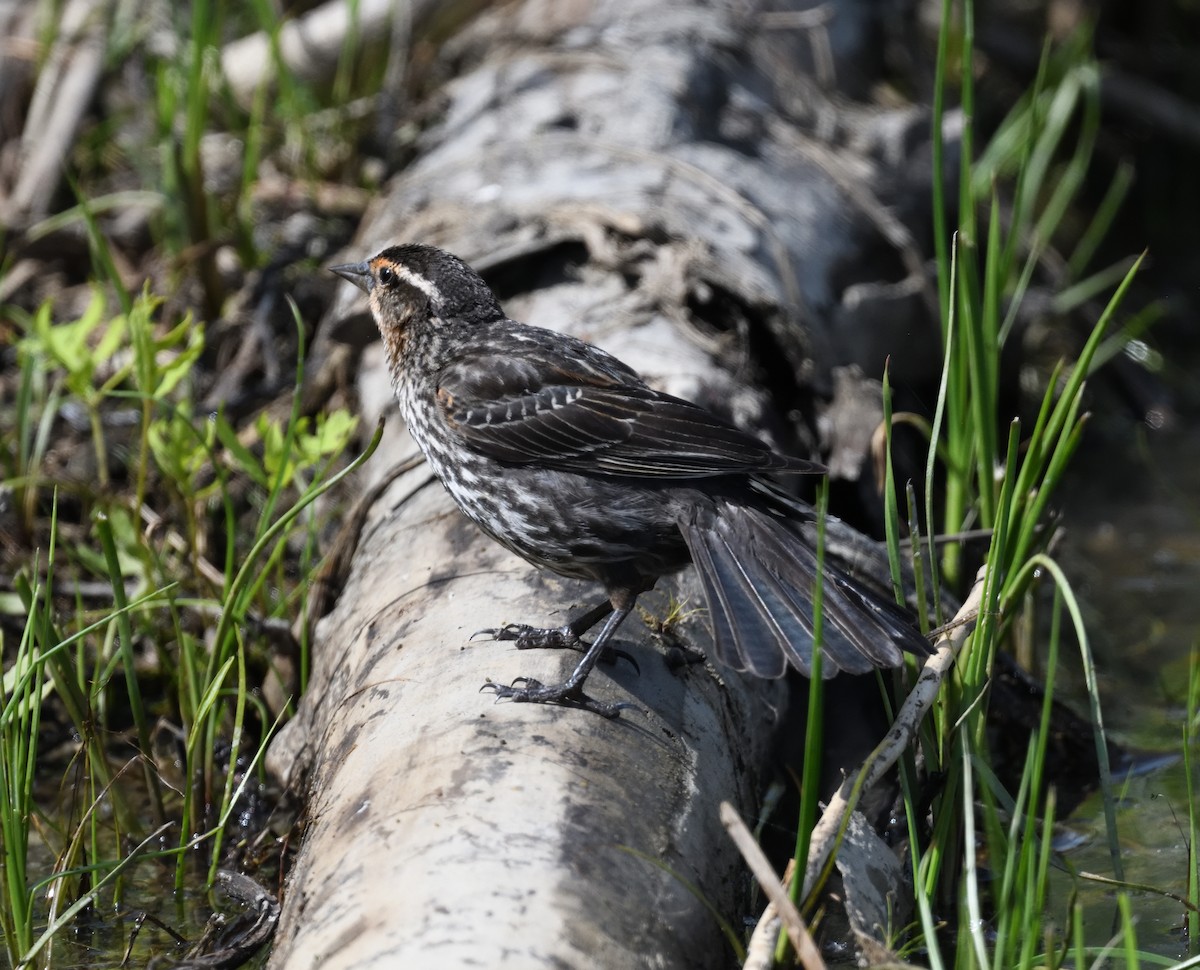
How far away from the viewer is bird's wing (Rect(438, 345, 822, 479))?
12.7 ft

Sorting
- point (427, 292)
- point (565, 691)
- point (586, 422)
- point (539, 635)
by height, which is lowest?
point (539, 635)

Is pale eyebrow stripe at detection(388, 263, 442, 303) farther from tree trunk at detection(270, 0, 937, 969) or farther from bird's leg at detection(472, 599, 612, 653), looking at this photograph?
bird's leg at detection(472, 599, 612, 653)

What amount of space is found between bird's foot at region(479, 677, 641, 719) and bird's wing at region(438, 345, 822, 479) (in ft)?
2.47

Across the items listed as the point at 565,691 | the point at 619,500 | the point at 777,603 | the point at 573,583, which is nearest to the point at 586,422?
the point at 619,500

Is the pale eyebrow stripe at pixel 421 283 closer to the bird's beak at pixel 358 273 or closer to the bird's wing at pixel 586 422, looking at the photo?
the bird's beak at pixel 358 273

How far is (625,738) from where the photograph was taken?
3318 mm

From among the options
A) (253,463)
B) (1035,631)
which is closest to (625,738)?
(253,463)

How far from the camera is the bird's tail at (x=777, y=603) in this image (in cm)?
337

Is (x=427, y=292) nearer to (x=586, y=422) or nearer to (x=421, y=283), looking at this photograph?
(x=421, y=283)

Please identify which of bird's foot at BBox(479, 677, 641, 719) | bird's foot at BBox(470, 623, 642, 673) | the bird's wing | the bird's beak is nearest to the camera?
bird's foot at BBox(479, 677, 641, 719)

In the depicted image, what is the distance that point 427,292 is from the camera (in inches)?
182

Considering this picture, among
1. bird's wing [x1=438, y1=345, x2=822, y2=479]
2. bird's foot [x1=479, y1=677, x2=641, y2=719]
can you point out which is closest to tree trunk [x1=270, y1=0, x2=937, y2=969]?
bird's foot [x1=479, y1=677, x2=641, y2=719]

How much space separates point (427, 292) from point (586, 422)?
2.85 ft

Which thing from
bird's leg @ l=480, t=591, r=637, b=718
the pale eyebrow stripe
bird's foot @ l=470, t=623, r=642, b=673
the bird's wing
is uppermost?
the pale eyebrow stripe
